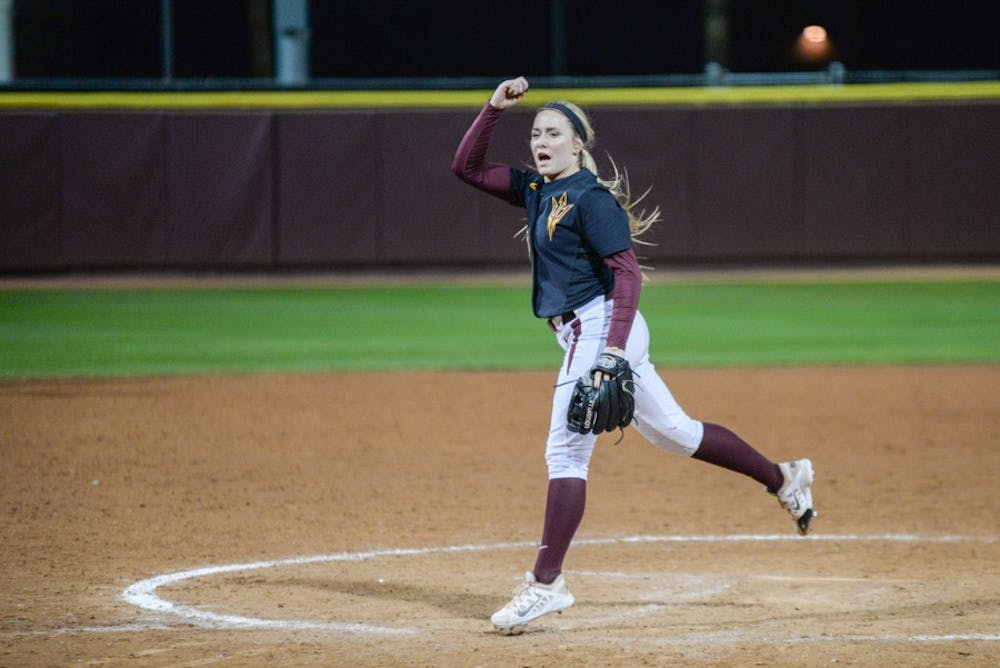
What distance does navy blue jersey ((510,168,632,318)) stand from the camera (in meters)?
4.65

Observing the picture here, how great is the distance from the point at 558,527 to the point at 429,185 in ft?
47.2

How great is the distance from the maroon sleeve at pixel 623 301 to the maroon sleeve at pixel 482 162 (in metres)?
0.65

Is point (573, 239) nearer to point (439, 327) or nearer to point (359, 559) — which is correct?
point (359, 559)

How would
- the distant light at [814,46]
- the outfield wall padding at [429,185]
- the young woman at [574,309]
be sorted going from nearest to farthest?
the young woman at [574,309]
the outfield wall padding at [429,185]
the distant light at [814,46]

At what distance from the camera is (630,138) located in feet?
62.0

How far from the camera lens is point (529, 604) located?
181 inches

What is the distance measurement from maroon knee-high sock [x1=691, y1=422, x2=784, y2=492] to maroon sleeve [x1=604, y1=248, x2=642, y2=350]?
58 cm

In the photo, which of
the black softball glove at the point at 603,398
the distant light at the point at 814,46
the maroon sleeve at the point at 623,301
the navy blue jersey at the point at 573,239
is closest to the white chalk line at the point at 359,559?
the black softball glove at the point at 603,398

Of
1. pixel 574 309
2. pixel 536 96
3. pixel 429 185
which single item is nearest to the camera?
pixel 574 309

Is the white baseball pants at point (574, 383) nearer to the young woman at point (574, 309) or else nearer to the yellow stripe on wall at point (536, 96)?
the young woman at point (574, 309)

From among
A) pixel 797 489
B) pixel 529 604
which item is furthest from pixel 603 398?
pixel 797 489

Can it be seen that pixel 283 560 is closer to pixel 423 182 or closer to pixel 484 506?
pixel 484 506

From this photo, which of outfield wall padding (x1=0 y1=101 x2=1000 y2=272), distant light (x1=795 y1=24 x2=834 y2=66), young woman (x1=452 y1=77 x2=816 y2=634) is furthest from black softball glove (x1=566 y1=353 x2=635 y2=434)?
distant light (x1=795 y1=24 x2=834 y2=66)

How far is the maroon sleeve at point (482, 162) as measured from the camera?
5102 millimetres
